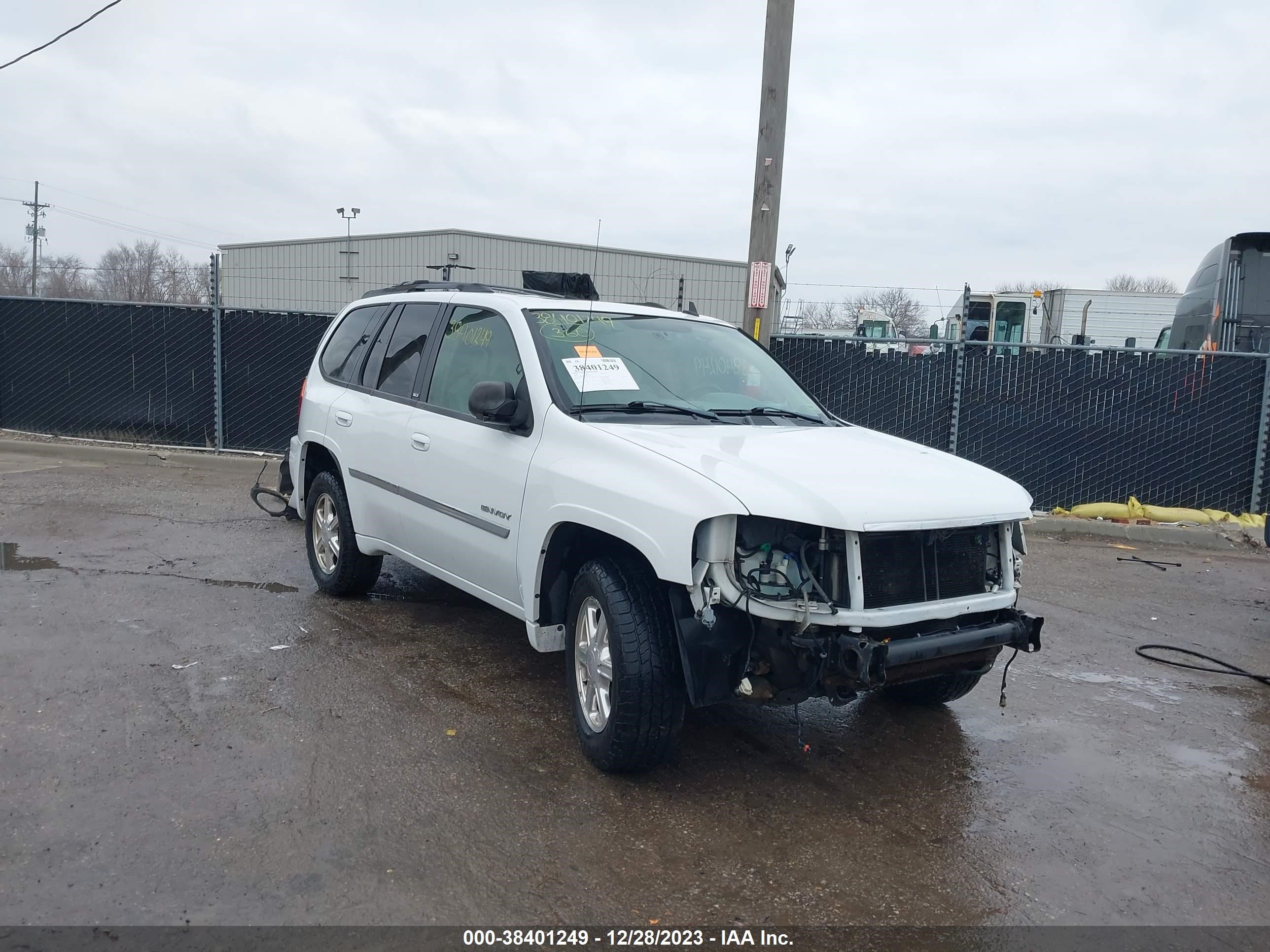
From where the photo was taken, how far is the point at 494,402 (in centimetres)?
432

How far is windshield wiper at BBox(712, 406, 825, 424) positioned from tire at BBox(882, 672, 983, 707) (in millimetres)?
1338

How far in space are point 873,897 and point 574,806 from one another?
1109 millimetres

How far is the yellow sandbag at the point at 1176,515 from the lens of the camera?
9945 millimetres

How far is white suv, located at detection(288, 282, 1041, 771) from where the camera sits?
3.53m

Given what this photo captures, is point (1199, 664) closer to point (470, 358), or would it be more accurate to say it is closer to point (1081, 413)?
point (470, 358)

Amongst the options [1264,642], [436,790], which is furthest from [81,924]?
[1264,642]

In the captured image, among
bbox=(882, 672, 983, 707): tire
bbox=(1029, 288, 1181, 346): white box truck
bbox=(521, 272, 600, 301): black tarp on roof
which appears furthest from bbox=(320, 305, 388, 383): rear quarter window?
bbox=(1029, 288, 1181, 346): white box truck

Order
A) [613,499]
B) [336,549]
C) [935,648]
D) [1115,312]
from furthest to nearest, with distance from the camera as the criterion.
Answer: [1115,312]
[336,549]
[613,499]
[935,648]

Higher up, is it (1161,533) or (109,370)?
(109,370)

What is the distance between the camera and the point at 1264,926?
3127 mm

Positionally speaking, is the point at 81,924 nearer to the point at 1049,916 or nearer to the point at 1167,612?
the point at 1049,916

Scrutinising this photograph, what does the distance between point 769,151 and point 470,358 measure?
19.0ft

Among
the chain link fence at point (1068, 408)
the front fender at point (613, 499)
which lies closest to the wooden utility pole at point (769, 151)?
the chain link fence at point (1068, 408)

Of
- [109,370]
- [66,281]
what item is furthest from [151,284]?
[109,370]
